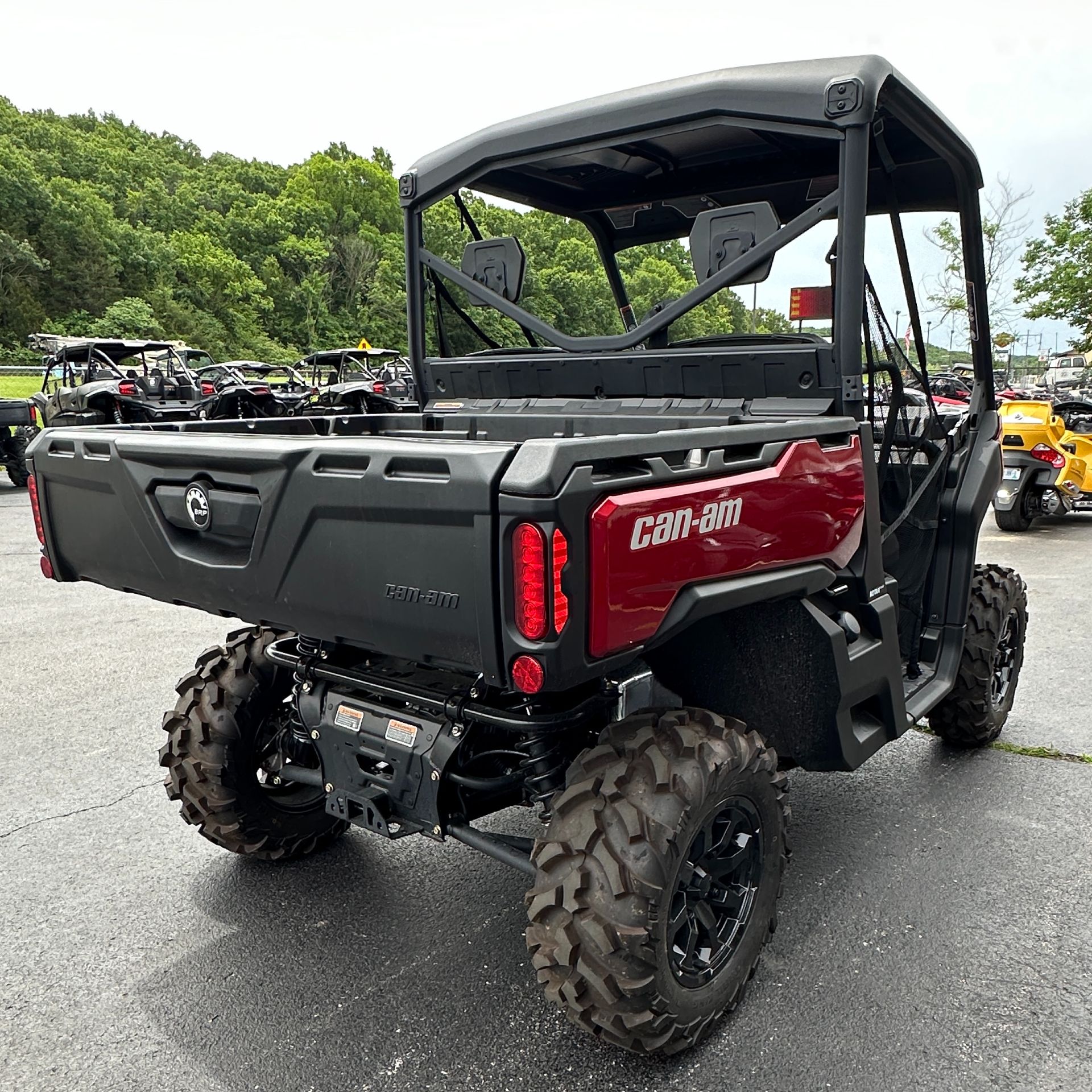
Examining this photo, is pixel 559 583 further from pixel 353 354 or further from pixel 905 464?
pixel 353 354

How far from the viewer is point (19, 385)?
27359mm

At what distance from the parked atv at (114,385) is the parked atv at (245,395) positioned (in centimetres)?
38

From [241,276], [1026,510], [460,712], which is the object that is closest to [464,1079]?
[460,712]

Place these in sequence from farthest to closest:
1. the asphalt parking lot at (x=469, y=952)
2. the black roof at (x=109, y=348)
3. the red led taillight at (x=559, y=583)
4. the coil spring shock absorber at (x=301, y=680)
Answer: the black roof at (x=109, y=348) < the coil spring shock absorber at (x=301, y=680) < the asphalt parking lot at (x=469, y=952) < the red led taillight at (x=559, y=583)

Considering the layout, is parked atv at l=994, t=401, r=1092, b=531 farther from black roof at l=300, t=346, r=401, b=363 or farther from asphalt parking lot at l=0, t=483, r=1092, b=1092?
black roof at l=300, t=346, r=401, b=363

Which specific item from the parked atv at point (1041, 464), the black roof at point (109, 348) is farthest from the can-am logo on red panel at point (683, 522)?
the black roof at point (109, 348)

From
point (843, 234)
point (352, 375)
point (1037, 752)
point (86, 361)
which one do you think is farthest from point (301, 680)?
point (352, 375)

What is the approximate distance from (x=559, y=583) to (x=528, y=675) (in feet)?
0.62

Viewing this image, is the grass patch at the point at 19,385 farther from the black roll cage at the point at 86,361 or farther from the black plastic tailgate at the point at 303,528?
the black plastic tailgate at the point at 303,528

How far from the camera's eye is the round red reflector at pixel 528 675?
1790mm

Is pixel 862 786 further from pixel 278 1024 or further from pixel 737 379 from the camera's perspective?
pixel 278 1024

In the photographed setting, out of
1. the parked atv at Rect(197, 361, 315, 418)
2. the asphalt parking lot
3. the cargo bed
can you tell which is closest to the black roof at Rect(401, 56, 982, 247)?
the cargo bed

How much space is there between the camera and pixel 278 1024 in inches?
95.7

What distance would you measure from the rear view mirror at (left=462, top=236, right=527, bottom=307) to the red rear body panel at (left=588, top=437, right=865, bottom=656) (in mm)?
1330
